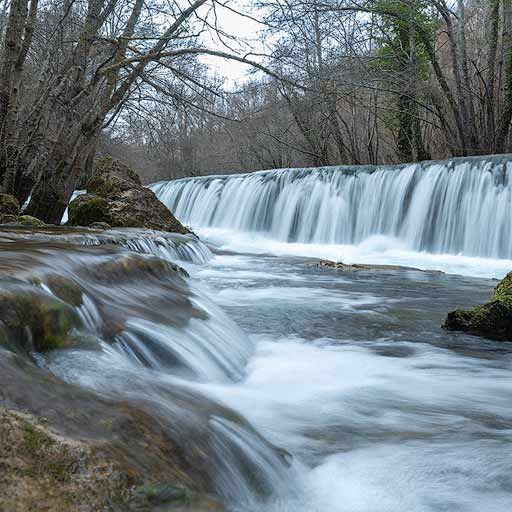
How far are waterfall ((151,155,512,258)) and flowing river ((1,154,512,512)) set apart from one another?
2381mm

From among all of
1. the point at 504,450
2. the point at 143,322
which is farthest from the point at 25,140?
the point at 504,450

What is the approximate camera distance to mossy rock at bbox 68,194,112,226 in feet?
29.5

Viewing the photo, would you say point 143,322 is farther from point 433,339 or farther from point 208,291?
point 208,291

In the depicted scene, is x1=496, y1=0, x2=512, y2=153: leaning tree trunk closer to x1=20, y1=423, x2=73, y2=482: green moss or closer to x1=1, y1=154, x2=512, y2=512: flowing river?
x1=1, y1=154, x2=512, y2=512: flowing river

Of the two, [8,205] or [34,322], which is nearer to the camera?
[34,322]

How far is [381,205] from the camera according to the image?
11.5m

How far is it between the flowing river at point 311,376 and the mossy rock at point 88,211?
2.03 metres

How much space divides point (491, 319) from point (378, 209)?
7822 millimetres

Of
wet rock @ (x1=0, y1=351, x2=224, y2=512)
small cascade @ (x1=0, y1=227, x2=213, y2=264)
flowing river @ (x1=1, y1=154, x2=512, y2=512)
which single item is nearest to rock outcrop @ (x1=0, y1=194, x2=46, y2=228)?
small cascade @ (x1=0, y1=227, x2=213, y2=264)

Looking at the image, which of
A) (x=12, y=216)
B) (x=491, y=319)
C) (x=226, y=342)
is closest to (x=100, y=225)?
→ (x=12, y=216)

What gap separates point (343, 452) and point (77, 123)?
7.00m

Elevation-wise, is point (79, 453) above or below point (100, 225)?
below

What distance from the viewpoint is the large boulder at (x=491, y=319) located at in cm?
380

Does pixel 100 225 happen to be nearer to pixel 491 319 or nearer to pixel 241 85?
pixel 241 85
